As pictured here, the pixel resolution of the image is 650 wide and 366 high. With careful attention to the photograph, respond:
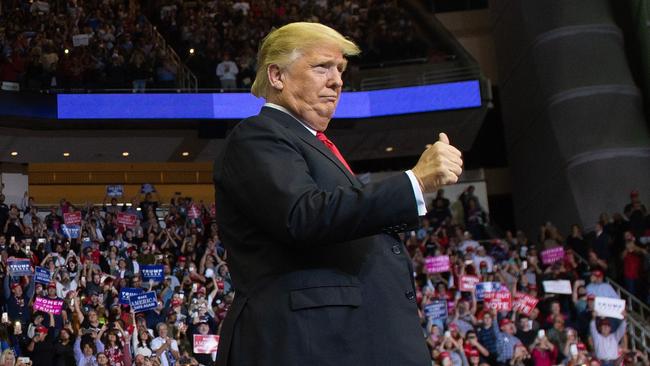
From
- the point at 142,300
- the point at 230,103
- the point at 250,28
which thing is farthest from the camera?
the point at 250,28

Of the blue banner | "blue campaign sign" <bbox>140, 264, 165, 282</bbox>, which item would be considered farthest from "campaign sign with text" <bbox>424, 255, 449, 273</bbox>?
the blue banner

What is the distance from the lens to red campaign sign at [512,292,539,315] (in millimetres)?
13125

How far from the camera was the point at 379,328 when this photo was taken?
6.47 feet

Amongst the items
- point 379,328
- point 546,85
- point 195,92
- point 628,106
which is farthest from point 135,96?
point 379,328

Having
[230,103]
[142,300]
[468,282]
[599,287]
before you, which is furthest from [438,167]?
[230,103]

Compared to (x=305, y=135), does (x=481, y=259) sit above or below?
above

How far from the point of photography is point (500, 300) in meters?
13.1

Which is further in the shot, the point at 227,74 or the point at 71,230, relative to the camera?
the point at 227,74

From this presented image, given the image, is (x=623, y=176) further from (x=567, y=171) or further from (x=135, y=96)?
(x=135, y=96)

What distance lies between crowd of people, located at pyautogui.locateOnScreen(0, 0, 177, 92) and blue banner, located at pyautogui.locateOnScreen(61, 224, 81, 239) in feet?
13.8

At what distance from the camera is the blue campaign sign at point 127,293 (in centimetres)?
1192

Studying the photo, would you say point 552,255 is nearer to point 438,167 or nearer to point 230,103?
point 230,103

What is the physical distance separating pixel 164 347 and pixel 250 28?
419 inches

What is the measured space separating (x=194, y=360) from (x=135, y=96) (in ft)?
28.8
